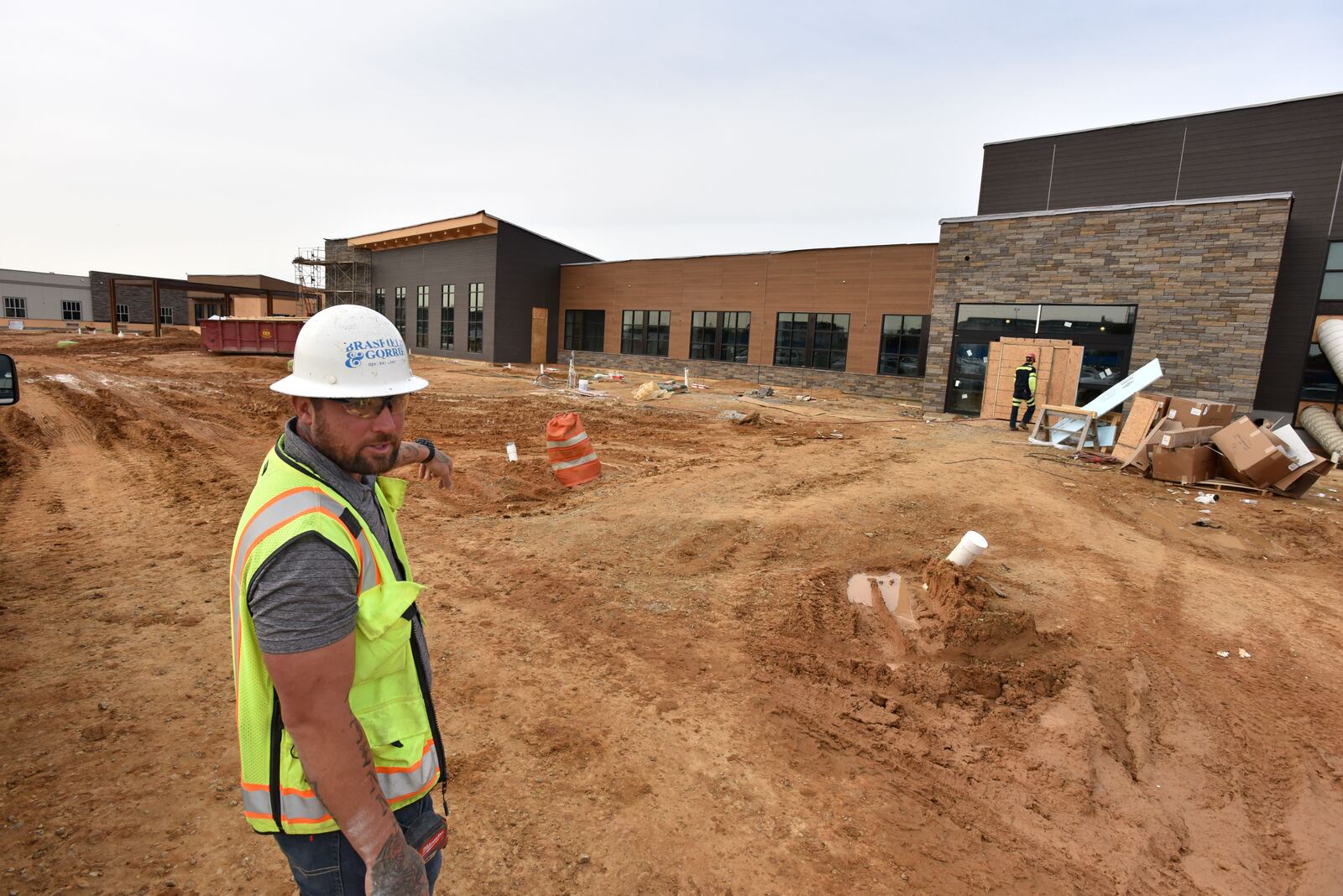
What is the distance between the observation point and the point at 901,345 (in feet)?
86.6

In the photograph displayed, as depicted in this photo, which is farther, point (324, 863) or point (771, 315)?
point (771, 315)

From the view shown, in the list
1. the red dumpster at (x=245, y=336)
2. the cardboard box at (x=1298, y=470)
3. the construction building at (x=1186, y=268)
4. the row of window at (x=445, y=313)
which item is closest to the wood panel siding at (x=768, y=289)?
the row of window at (x=445, y=313)

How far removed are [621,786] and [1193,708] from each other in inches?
155

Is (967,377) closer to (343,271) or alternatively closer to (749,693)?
(749,693)

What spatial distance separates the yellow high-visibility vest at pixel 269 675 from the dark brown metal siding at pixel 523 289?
3563cm

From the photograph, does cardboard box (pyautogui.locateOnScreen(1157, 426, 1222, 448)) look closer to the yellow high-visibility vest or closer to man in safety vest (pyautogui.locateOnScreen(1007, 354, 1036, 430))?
man in safety vest (pyautogui.locateOnScreen(1007, 354, 1036, 430))

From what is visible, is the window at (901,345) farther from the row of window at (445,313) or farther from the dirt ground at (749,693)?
the row of window at (445,313)

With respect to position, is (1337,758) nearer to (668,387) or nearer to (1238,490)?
(1238,490)

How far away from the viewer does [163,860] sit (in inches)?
113

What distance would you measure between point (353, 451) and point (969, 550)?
564cm

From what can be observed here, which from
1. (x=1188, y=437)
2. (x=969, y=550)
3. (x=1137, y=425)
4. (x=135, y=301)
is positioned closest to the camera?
(x=969, y=550)

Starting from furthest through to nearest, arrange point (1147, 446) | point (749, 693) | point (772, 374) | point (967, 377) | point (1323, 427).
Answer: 1. point (772, 374)
2. point (967, 377)
3. point (1323, 427)
4. point (1147, 446)
5. point (749, 693)

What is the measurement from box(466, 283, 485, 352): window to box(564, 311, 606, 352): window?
15.9 ft

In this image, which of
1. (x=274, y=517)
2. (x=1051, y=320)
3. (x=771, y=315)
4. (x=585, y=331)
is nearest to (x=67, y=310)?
(x=585, y=331)
